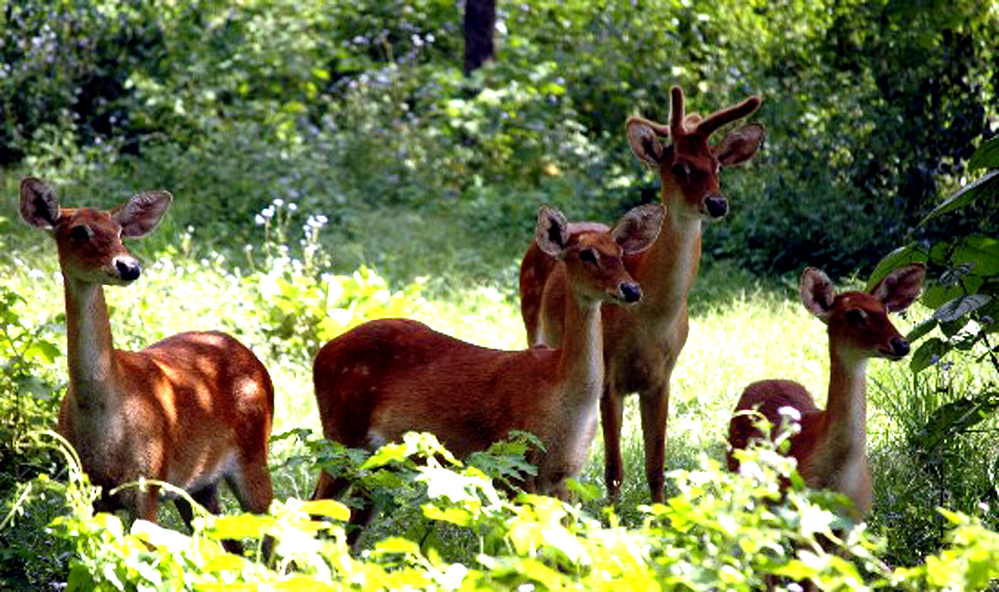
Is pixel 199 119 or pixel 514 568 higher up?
pixel 199 119

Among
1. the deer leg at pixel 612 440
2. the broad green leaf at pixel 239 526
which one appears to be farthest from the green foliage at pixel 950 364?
the broad green leaf at pixel 239 526

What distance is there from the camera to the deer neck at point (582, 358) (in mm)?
6223

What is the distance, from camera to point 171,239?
11.5 metres

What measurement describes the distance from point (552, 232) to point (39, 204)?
5.68 ft

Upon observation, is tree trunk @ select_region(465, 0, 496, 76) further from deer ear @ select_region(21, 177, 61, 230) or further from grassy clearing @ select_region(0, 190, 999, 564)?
deer ear @ select_region(21, 177, 61, 230)

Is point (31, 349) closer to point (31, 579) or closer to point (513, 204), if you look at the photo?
point (31, 579)

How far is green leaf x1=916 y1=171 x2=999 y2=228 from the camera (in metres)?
5.96

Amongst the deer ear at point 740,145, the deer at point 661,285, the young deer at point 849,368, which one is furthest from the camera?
the deer ear at point 740,145

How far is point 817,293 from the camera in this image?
6.28 meters

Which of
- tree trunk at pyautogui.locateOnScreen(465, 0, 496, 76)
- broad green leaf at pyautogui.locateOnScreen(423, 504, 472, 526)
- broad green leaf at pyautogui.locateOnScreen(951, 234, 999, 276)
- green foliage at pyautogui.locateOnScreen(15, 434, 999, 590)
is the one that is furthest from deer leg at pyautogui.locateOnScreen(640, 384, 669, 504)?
tree trunk at pyautogui.locateOnScreen(465, 0, 496, 76)

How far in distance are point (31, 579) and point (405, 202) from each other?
7829mm

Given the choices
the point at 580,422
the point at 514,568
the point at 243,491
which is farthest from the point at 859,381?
the point at 514,568

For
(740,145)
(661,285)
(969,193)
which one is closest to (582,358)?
(661,285)

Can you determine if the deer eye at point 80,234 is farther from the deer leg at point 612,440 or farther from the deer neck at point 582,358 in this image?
the deer leg at point 612,440
